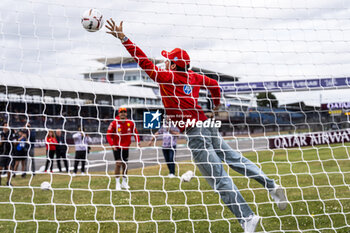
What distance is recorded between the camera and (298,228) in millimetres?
4508

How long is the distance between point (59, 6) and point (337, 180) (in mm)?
6612

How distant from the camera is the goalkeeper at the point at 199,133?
4160 mm

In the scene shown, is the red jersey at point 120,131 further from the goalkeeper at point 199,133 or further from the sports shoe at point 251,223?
the sports shoe at point 251,223

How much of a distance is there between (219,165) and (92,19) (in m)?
2.28

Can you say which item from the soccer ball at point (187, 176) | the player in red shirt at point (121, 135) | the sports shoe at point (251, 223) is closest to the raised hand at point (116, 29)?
the sports shoe at point (251, 223)

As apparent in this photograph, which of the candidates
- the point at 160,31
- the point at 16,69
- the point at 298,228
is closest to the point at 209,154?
the point at 298,228

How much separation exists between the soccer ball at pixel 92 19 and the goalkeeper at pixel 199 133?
45cm

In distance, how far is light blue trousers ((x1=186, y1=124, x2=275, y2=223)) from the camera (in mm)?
4152

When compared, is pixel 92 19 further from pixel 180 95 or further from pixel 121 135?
pixel 121 135

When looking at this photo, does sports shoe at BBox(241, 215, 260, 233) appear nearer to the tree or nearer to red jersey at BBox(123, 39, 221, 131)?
red jersey at BBox(123, 39, 221, 131)

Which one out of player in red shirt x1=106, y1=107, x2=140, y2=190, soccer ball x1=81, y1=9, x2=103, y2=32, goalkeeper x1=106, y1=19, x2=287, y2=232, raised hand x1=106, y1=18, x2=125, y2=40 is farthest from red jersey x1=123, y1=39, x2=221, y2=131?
player in red shirt x1=106, y1=107, x2=140, y2=190

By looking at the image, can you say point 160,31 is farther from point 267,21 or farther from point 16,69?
A: point 16,69

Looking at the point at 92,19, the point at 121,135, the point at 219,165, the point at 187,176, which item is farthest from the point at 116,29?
the point at 187,176

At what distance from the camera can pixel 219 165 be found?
14.0ft
